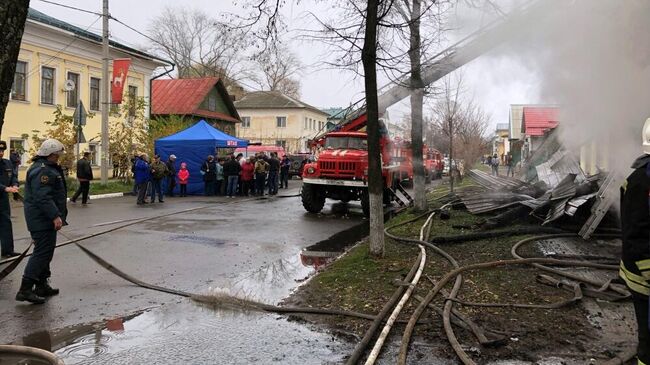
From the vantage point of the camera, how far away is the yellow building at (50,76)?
22.5m

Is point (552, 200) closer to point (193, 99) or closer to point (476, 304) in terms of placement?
point (476, 304)

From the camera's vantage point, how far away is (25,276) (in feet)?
18.8

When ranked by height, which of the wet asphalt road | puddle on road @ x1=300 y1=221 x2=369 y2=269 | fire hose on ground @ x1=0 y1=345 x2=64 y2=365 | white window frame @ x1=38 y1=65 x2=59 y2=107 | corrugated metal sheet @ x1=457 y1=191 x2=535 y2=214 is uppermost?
white window frame @ x1=38 y1=65 x2=59 y2=107

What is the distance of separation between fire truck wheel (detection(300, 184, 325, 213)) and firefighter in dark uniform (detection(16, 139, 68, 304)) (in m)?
8.94

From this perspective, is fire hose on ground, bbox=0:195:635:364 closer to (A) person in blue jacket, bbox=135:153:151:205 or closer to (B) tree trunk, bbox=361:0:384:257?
(B) tree trunk, bbox=361:0:384:257

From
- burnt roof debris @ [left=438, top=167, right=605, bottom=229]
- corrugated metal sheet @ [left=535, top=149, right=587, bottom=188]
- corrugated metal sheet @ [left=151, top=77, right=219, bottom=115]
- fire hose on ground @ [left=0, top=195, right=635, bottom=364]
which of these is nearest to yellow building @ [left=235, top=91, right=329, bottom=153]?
corrugated metal sheet @ [left=151, top=77, right=219, bottom=115]

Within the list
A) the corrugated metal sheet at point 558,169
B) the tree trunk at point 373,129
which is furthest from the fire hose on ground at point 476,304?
the corrugated metal sheet at point 558,169

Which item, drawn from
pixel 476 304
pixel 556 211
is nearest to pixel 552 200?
pixel 556 211

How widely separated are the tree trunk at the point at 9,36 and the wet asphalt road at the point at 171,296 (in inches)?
90.8

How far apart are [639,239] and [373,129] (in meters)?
4.98

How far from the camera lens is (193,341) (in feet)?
15.4

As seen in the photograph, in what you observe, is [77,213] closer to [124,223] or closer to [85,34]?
[124,223]

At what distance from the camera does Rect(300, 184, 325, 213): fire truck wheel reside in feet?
48.0

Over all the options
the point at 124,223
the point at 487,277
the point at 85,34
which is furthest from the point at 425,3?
the point at 85,34
